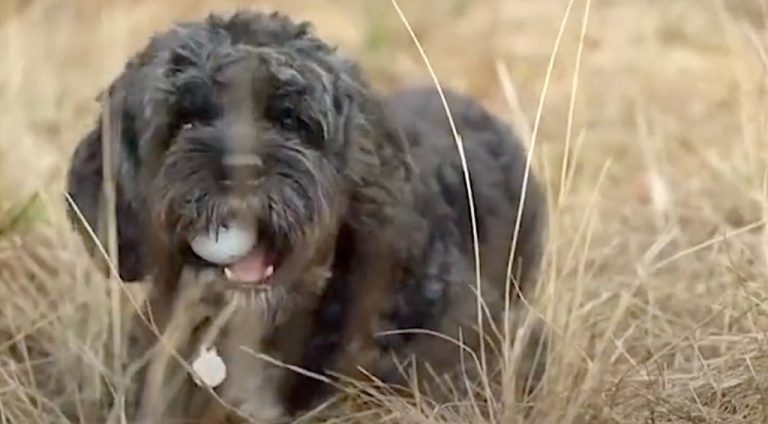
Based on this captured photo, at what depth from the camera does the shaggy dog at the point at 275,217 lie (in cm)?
259

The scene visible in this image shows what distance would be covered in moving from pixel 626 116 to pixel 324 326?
2.36 m

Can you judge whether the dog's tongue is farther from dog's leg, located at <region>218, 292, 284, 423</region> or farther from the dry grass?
the dry grass

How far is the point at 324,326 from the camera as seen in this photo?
2.88 metres

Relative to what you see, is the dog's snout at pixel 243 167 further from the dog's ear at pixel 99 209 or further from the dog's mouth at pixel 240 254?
the dog's ear at pixel 99 209

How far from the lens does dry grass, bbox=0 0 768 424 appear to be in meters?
2.86

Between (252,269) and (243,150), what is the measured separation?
9.2 inches

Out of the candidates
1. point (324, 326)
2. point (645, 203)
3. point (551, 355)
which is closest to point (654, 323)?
point (551, 355)

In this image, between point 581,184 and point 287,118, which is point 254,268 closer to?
point 287,118

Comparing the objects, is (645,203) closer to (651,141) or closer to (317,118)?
(651,141)

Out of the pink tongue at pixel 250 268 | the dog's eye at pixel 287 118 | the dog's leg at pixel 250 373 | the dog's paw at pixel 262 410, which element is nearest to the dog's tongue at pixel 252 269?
the pink tongue at pixel 250 268

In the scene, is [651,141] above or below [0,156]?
below

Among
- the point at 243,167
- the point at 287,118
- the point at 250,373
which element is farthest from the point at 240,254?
the point at 250,373

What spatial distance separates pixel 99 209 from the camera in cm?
290

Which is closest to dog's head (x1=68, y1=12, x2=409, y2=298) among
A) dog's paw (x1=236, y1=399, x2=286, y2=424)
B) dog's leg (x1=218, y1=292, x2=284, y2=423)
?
dog's leg (x1=218, y1=292, x2=284, y2=423)
